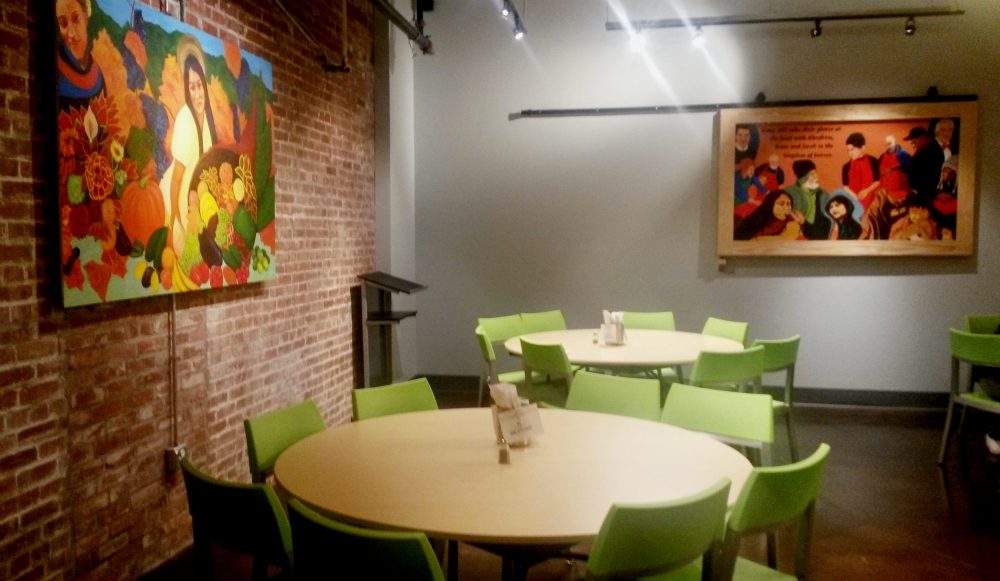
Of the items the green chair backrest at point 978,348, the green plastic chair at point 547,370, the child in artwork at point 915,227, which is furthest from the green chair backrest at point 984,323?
the green plastic chair at point 547,370

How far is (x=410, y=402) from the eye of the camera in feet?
10.9

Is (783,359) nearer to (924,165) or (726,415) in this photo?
(726,415)

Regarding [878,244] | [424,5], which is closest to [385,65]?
[424,5]

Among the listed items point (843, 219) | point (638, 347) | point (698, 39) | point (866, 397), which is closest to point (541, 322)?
point (638, 347)

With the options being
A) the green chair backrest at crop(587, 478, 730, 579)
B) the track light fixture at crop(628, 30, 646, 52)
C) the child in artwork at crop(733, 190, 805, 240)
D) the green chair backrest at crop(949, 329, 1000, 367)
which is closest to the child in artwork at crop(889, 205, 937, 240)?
the child in artwork at crop(733, 190, 805, 240)

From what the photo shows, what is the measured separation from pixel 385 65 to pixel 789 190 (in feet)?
11.4

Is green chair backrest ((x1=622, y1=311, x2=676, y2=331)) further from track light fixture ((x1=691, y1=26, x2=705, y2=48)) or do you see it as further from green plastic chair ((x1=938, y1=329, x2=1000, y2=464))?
track light fixture ((x1=691, y1=26, x2=705, y2=48))

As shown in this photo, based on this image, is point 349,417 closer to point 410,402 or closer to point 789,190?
point 410,402

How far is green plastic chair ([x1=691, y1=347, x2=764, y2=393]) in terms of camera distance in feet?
13.1

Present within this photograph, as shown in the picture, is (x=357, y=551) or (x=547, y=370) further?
(x=547, y=370)

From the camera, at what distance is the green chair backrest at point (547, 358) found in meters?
4.14

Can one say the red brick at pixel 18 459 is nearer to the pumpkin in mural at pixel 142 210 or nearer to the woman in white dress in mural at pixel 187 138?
the pumpkin in mural at pixel 142 210

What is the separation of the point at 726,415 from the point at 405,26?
436 centimetres

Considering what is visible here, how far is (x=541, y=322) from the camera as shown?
18.6 ft
